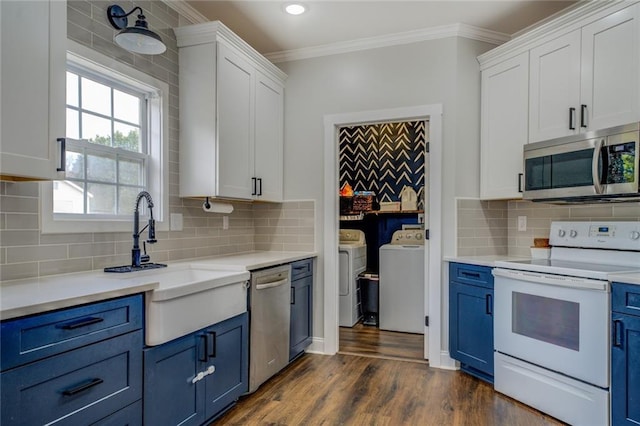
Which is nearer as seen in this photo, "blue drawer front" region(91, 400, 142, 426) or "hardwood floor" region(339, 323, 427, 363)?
"blue drawer front" region(91, 400, 142, 426)

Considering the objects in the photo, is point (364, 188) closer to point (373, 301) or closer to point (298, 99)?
point (373, 301)

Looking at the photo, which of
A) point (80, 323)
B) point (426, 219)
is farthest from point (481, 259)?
point (80, 323)

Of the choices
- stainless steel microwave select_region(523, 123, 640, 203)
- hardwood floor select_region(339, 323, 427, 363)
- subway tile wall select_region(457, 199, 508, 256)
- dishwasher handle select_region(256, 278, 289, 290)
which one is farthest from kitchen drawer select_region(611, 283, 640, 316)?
dishwasher handle select_region(256, 278, 289, 290)

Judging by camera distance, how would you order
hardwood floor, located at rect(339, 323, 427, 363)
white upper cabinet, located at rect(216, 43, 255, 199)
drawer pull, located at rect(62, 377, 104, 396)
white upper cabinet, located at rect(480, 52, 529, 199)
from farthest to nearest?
hardwood floor, located at rect(339, 323, 427, 363) → white upper cabinet, located at rect(480, 52, 529, 199) → white upper cabinet, located at rect(216, 43, 255, 199) → drawer pull, located at rect(62, 377, 104, 396)

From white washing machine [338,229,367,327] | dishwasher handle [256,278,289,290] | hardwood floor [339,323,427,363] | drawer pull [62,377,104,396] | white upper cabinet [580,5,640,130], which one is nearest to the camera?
drawer pull [62,377,104,396]

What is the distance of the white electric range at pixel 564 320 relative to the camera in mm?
2146

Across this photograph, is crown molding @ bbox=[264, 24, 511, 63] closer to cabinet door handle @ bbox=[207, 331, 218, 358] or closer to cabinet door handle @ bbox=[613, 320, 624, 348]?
cabinet door handle @ bbox=[613, 320, 624, 348]

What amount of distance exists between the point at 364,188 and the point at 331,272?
80.7 inches

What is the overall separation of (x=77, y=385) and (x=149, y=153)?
1642 mm

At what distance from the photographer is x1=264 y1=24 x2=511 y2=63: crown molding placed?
3.25 meters

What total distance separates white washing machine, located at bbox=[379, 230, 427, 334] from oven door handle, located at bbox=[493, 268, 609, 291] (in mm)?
1442

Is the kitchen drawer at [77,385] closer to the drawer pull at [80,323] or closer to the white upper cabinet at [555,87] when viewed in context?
the drawer pull at [80,323]

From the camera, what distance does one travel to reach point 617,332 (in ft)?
6.72

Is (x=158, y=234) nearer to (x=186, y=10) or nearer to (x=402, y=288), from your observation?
(x=186, y=10)
